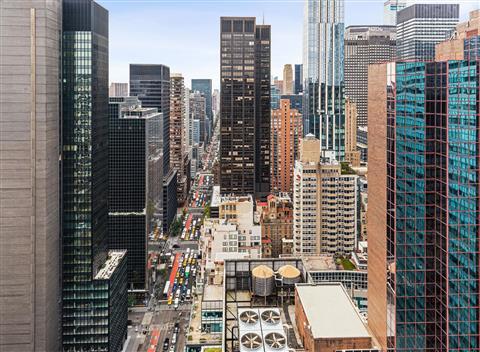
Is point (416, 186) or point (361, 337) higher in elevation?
point (416, 186)

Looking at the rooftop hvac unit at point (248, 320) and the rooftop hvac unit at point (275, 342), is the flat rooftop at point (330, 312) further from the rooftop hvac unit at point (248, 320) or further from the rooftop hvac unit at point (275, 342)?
the rooftop hvac unit at point (248, 320)

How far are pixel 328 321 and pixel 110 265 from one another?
2225 inches

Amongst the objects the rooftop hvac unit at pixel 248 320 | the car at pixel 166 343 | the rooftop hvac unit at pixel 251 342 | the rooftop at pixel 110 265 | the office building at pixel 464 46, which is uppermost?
the office building at pixel 464 46

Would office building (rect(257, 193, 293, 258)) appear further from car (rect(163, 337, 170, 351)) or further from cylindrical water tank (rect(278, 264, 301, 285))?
cylindrical water tank (rect(278, 264, 301, 285))

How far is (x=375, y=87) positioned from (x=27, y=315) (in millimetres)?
57595

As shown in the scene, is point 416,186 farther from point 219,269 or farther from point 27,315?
point 27,315

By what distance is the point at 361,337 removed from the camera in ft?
150

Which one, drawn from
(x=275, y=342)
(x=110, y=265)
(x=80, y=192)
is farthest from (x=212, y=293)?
(x=275, y=342)

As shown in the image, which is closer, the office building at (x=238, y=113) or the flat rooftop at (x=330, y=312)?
the flat rooftop at (x=330, y=312)

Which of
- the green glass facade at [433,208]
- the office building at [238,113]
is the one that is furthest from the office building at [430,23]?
the green glass facade at [433,208]

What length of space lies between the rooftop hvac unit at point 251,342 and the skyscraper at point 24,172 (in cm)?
4384

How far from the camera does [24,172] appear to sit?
7788 cm

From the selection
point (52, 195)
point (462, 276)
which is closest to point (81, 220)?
point (52, 195)

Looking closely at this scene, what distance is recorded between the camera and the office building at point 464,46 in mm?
55469
